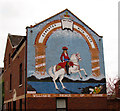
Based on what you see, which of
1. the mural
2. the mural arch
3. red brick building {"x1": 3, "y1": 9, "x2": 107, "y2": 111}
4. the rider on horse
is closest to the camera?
red brick building {"x1": 3, "y1": 9, "x2": 107, "y2": 111}

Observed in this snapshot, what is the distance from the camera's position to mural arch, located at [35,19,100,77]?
19.1 m

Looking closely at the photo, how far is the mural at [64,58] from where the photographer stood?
18.9 m

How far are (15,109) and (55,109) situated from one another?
237 inches

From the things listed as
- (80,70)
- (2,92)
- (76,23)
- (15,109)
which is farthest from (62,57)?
(2,92)

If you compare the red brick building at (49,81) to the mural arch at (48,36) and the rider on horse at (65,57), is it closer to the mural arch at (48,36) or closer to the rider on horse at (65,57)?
the mural arch at (48,36)

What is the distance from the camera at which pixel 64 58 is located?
65.9 feet

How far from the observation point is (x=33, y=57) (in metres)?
18.9

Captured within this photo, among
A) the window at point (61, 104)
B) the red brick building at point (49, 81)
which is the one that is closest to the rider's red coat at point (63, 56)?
the red brick building at point (49, 81)

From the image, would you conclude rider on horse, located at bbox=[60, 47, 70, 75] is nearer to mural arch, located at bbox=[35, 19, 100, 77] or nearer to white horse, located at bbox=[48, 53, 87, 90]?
white horse, located at bbox=[48, 53, 87, 90]

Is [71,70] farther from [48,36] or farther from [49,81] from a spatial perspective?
[48,36]

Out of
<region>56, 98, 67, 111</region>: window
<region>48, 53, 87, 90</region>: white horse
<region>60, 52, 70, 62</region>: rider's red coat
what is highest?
<region>60, 52, 70, 62</region>: rider's red coat

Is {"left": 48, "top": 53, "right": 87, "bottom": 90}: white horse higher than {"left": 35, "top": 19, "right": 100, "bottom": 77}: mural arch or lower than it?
lower

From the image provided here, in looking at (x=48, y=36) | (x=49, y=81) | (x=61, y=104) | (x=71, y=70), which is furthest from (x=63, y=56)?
(x=61, y=104)

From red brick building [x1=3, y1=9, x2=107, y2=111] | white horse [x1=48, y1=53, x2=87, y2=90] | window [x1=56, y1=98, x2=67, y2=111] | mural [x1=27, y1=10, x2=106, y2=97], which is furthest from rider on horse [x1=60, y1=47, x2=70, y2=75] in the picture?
window [x1=56, y1=98, x2=67, y2=111]
